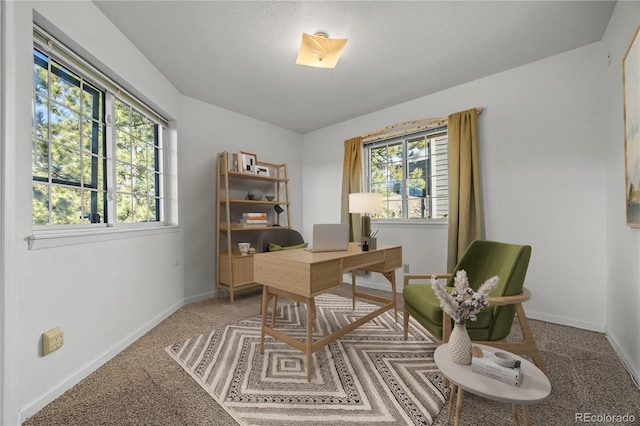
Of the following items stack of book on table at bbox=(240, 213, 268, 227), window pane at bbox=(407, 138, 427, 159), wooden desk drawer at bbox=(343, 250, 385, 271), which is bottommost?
wooden desk drawer at bbox=(343, 250, 385, 271)

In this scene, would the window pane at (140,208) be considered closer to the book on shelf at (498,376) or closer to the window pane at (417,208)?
the book on shelf at (498,376)

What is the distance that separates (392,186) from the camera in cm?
370

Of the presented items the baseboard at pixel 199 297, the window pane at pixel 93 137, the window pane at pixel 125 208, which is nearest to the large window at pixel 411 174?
the baseboard at pixel 199 297

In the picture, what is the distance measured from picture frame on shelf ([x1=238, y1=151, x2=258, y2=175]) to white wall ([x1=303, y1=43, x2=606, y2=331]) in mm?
2488

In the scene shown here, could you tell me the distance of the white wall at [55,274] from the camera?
1.28 metres

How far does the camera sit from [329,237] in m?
2.11

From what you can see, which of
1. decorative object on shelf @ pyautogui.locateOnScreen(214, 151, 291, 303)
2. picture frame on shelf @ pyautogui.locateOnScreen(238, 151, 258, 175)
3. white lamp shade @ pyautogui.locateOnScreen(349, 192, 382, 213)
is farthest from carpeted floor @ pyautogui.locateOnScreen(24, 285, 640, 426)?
picture frame on shelf @ pyautogui.locateOnScreen(238, 151, 258, 175)

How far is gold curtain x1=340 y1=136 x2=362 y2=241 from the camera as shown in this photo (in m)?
3.81

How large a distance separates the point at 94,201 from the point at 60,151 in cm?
43

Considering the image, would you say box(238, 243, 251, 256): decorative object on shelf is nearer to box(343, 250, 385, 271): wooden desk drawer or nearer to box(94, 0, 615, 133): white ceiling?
box(343, 250, 385, 271): wooden desk drawer

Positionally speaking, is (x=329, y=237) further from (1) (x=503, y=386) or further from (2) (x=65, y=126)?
(2) (x=65, y=126)

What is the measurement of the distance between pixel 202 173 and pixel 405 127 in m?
2.70

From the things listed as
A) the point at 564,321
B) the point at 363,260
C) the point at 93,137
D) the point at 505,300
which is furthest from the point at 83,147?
the point at 564,321

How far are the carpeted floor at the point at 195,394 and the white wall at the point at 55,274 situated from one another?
6.0 inches
